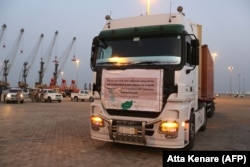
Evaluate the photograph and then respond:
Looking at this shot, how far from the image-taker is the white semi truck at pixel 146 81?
23.8 feet

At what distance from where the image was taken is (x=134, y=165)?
6.92 meters

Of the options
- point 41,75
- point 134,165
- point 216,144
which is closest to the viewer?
point 134,165

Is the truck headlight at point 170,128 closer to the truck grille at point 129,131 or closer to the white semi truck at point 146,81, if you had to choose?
the white semi truck at point 146,81

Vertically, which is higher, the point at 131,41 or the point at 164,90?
the point at 131,41

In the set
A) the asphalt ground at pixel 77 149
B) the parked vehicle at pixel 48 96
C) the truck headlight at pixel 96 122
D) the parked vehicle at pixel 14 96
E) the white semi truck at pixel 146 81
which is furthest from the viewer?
the parked vehicle at pixel 48 96

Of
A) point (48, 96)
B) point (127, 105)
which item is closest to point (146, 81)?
point (127, 105)

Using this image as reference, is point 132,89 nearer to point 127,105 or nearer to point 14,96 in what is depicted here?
point 127,105

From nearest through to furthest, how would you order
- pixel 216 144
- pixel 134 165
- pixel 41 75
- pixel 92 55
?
1. pixel 134 165
2. pixel 92 55
3. pixel 216 144
4. pixel 41 75

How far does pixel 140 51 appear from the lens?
305 inches

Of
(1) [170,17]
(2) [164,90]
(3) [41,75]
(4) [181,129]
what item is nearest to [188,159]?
(4) [181,129]

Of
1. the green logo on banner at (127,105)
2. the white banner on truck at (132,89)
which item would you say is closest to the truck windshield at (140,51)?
the white banner on truck at (132,89)

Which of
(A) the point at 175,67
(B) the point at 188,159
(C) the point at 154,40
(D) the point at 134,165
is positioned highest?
(C) the point at 154,40

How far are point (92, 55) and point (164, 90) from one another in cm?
228

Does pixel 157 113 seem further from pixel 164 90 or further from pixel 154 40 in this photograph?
pixel 154 40
